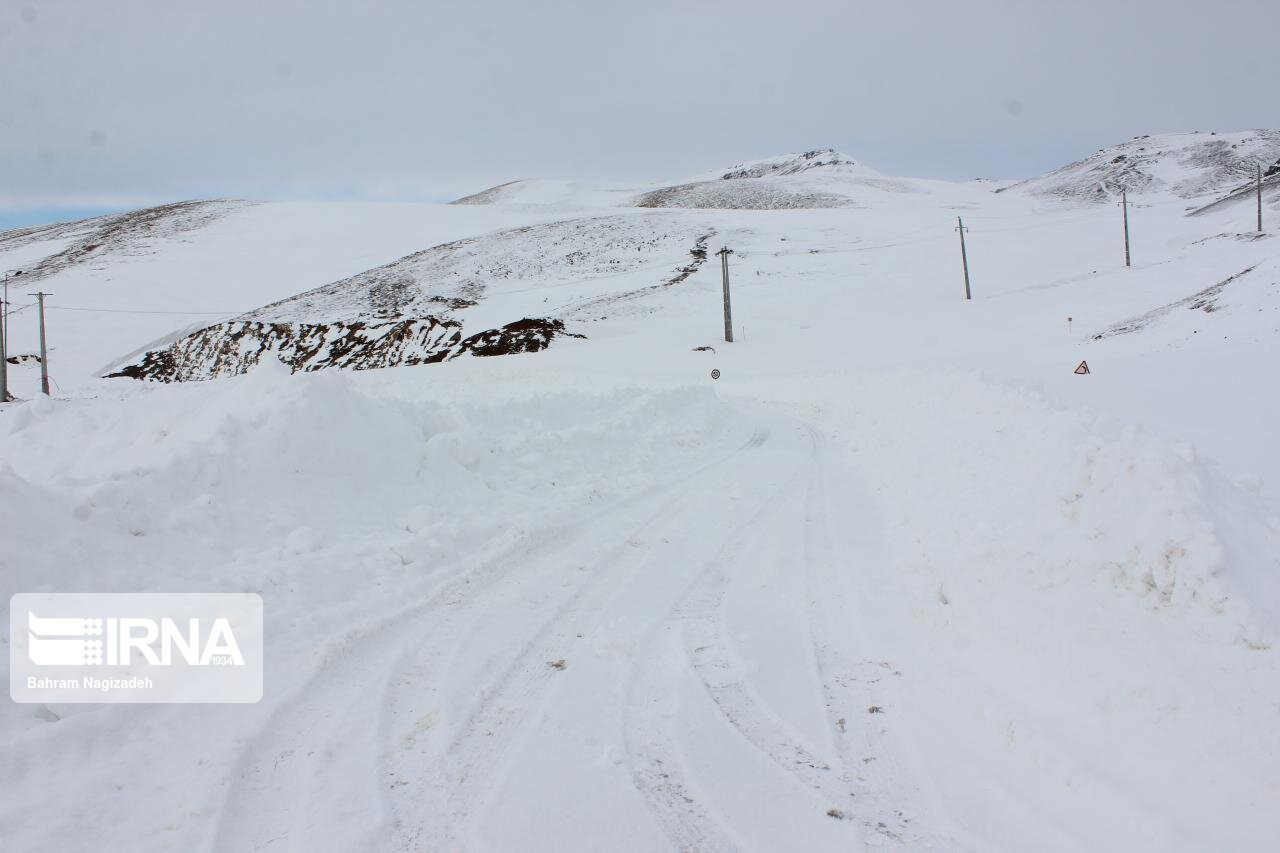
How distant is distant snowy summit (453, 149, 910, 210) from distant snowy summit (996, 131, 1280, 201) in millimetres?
24530

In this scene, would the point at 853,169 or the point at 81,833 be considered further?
the point at 853,169

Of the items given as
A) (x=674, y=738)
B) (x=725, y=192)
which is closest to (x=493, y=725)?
Result: (x=674, y=738)

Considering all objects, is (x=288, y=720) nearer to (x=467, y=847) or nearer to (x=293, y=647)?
(x=293, y=647)

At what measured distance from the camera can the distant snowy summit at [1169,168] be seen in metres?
91.1

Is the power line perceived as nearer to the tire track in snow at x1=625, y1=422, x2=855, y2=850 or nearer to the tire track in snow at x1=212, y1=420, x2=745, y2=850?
the tire track in snow at x1=212, y1=420, x2=745, y2=850

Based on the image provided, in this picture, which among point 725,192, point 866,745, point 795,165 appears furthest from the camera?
point 795,165

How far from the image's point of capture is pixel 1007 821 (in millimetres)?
3289

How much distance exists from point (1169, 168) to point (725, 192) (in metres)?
63.9

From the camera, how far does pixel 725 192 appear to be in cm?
9444

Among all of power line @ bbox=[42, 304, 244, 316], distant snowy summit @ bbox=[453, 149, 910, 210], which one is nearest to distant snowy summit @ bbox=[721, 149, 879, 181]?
distant snowy summit @ bbox=[453, 149, 910, 210]

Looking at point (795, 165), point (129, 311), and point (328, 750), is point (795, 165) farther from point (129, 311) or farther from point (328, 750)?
point (328, 750)

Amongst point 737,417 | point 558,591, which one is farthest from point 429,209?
Result: point 558,591

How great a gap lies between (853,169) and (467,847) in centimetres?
15845

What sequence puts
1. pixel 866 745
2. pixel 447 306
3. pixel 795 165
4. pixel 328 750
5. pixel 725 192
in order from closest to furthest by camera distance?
pixel 328 750 < pixel 866 745 < pixel 447 306 < pixel 725 192 < pixel 795 165
